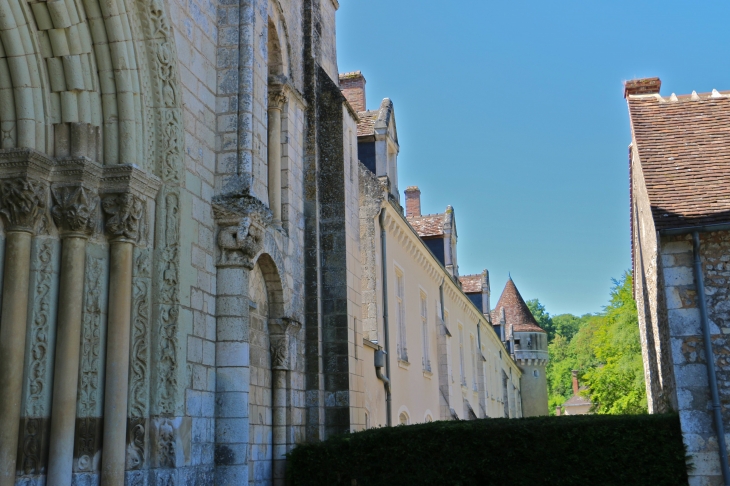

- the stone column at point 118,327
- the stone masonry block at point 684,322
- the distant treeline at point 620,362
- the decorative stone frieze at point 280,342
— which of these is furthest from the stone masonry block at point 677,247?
Answer: the distant treeline at point 620,362

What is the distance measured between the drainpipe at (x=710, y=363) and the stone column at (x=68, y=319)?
7503 mm

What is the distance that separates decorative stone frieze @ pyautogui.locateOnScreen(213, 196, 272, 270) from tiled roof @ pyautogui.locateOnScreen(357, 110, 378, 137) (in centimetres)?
968

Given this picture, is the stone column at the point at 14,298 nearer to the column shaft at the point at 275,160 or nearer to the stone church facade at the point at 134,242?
the stone church facade at the point at 134,242

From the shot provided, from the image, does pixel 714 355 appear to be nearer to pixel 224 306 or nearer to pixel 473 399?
pixel 224 306

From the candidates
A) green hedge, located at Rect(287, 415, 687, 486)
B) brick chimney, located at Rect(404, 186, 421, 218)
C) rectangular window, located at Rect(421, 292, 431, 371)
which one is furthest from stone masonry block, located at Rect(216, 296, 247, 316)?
brick chimney, located at Rect(404, 186, 421, 218)

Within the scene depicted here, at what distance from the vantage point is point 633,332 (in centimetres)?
2308

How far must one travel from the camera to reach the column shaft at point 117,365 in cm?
571

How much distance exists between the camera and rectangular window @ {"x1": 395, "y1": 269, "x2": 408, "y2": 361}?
17016 millimetres

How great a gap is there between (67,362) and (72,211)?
109 centimetres

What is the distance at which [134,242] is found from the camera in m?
6.23

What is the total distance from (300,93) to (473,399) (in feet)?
61.6

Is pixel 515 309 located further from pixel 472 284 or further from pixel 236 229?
pixel 236 229

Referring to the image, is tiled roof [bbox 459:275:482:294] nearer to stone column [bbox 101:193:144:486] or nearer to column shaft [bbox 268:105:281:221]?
column shaft [bbox 268:105:281:221]

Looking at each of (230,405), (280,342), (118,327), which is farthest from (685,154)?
(118,327)
